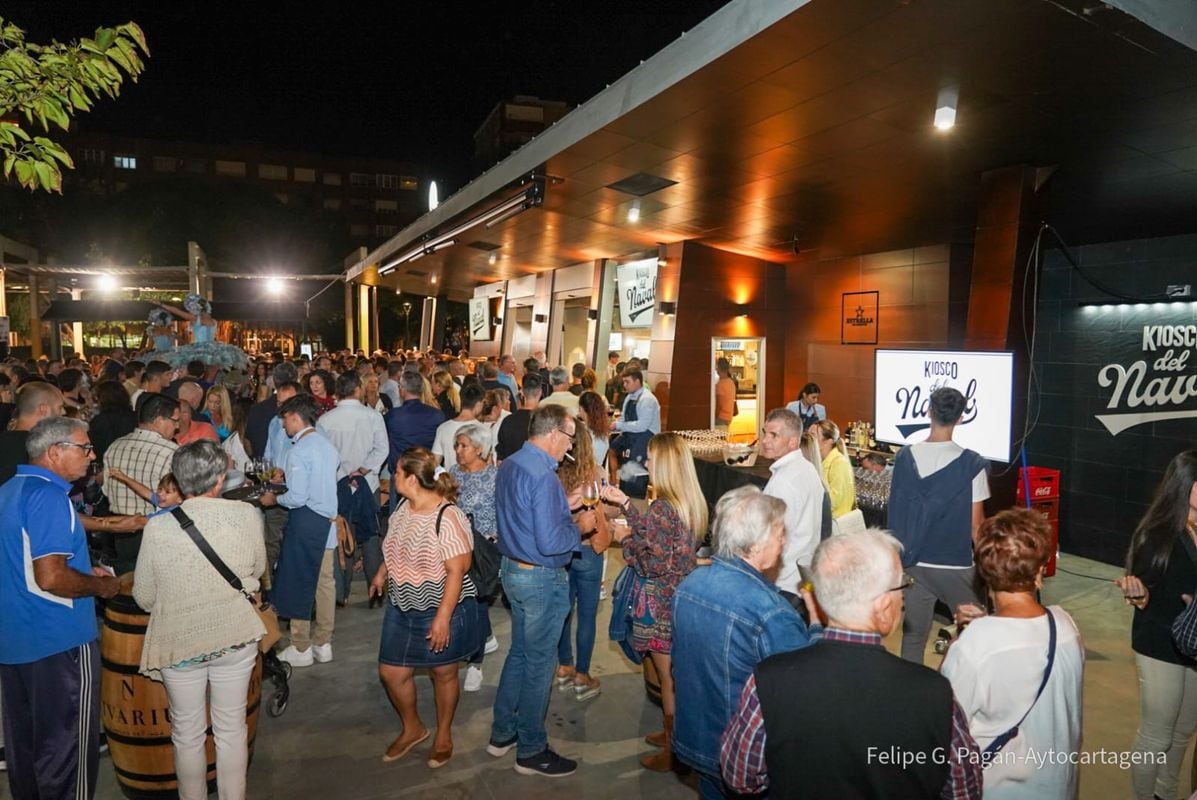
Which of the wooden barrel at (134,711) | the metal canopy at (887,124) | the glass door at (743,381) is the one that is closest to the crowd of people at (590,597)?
the wooden barrel at (134,711)

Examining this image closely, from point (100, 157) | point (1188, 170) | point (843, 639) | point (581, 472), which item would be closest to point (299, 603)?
point (581, 472)

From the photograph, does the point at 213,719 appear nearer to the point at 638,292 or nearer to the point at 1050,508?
the point at 1050,508

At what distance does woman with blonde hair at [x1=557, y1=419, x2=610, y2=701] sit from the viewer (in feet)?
13.1

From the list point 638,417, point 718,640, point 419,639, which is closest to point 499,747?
point 419,639

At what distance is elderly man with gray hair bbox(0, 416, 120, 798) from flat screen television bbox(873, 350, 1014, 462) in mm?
5837

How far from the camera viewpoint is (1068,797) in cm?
212

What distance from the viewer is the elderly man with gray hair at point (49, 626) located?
2.89m

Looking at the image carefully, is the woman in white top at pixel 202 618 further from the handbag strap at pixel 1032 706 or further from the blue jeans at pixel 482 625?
the handbag strap at pixel 1032 706

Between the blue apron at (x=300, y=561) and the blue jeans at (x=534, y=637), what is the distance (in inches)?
72.4

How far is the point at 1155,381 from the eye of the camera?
6996 mm

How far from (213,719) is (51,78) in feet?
9.67

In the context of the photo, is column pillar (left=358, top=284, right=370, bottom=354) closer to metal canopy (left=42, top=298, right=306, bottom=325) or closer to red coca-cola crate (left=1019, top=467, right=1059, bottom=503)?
metal canopy (left=42, top=298, right=306, bottom=325)

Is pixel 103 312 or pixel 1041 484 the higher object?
pixel 103 312

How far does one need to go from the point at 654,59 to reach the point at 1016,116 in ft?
8.76
